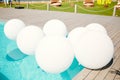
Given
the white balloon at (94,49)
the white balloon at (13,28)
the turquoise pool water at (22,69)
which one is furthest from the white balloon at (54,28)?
the white balloon at (94,49)

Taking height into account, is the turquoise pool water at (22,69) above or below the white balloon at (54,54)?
below

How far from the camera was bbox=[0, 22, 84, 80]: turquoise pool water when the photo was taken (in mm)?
5456

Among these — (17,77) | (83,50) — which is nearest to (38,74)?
(17,77)

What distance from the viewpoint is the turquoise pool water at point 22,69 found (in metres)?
5.46

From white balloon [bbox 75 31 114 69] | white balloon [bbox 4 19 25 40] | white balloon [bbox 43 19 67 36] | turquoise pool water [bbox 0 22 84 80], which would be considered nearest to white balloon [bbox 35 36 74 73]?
white balloon [bbox 75 31 114 69]

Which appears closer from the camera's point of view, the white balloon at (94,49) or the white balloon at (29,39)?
the white balloon at (94,49)

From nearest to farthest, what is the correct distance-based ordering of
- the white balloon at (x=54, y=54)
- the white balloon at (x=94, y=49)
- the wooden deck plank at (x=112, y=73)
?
A: 1. the white balloon at (x=54, y=54)
2. the white balloon at (x=94, y=49)
3. the wooden deck plank at (x=112, y=73)

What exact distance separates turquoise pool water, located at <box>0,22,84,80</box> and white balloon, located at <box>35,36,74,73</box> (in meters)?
0.76

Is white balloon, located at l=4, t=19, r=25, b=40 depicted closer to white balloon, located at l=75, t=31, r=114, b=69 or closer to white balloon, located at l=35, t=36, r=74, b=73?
white balloon, located at l=35, t=36, r=74, b=73

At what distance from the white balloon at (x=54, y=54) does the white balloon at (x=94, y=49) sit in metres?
0.34

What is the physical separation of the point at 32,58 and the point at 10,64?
76 cm

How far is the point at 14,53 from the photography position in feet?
23.7

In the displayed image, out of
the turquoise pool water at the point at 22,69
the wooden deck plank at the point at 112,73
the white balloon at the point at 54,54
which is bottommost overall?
the turquoise pool water at the point at 22,69

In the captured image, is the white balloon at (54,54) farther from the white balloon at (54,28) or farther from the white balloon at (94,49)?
the white balloon at (54,28)
